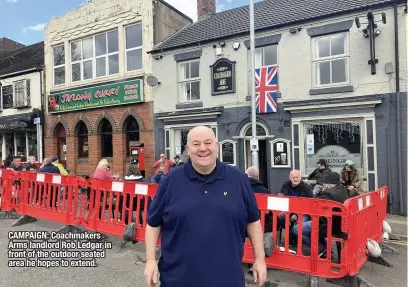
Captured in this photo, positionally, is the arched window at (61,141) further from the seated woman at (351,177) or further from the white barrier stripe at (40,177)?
the seated woman at (351,177)

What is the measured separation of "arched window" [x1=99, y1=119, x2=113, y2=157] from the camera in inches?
589

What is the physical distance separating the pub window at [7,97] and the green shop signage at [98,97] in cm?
358

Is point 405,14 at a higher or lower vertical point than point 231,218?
higher

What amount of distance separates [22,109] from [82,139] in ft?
14.6

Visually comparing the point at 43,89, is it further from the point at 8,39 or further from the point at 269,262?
the point at 269,262

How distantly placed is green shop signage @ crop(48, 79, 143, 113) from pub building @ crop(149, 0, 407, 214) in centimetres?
110

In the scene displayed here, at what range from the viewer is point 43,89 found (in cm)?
1688

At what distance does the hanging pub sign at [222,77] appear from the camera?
460 inches

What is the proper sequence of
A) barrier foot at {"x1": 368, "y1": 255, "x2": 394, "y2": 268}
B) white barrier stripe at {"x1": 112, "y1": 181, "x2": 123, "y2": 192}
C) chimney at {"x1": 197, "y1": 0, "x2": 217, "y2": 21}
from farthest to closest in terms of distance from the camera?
chimney at {"x1": 197, "y1": 0, "x2": 217, "y2": 21}, white barrier stripe at {"x1": 112, "y1": 181, "x2": 123, "y2": 192}, barrier foot at {"x1": 368, "y1": 255, "x2": 394, "y2": 268}

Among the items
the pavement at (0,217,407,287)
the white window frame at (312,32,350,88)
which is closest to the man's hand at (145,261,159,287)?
the pavement at (0,217,407,287)

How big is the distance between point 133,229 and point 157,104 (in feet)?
27.7

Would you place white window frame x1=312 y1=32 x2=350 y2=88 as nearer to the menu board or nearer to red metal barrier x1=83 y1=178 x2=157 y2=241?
the menu board

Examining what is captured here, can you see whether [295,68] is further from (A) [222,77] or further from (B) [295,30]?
(A) [222,77]

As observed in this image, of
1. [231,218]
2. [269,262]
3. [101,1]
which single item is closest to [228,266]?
[231,218]
